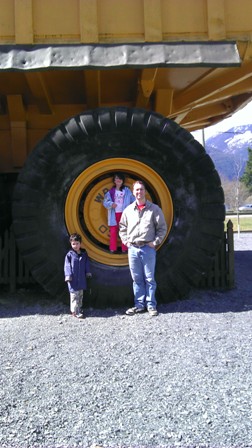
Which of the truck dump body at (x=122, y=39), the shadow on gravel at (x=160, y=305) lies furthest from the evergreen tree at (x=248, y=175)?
the truck dump body at (x=122, y=39)

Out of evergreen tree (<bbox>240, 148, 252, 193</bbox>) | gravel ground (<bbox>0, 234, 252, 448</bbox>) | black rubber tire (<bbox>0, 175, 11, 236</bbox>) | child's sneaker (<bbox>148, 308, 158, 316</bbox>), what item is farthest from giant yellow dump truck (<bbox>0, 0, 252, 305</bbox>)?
evergreen tree (<bbox>240, 148, 252, 193</bbox>)

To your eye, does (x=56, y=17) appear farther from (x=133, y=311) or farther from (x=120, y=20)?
(x=133, y=311)

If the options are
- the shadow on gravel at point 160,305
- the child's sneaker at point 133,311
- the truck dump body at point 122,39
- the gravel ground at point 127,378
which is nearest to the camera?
the gravel ground at point 127,378

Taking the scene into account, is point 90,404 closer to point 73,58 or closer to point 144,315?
point 144,315

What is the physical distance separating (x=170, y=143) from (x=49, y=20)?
1745mm

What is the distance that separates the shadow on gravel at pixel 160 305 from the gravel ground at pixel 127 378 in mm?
31

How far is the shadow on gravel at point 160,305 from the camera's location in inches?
182

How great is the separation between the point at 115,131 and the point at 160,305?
1.91 m

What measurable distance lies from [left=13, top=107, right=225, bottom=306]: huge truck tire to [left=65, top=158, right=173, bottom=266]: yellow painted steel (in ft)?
0.04

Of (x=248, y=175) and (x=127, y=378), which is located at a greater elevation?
(x=248, y=175)

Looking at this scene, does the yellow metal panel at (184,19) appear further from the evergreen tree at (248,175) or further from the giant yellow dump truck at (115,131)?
the evergreen tree at (248,175)

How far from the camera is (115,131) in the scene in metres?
4.72

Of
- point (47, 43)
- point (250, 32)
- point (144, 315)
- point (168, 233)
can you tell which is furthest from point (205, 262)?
point (47, 43)

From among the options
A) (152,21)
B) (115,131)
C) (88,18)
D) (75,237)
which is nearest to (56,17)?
(88,18)
